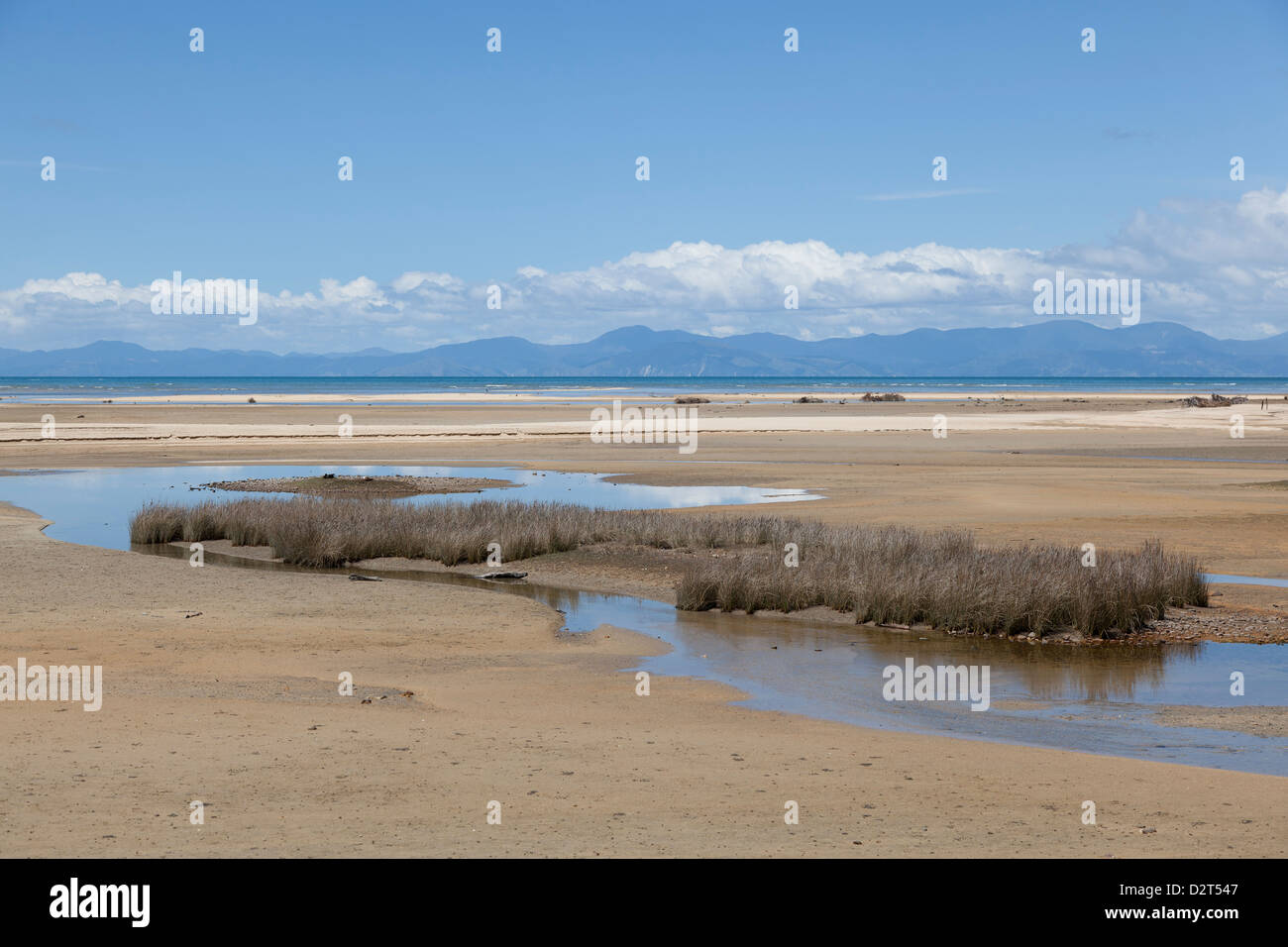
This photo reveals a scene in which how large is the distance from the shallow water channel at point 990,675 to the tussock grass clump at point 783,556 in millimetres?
537

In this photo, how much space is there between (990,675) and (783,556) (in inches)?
284

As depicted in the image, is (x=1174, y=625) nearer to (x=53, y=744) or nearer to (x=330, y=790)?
(x=330, y=790)

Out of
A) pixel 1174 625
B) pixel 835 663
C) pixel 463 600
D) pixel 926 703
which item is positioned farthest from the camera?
pixel 463 600

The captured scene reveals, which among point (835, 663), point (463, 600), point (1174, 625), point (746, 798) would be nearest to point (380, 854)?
→ point (746, 798)

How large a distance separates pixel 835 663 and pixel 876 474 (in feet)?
92.9

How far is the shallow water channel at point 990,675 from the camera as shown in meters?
12.3

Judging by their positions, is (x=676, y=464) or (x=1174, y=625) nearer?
(x=1174, y=625)

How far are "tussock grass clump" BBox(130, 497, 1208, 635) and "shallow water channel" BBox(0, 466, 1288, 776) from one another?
0.54 metres

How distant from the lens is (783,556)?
73.5 ft

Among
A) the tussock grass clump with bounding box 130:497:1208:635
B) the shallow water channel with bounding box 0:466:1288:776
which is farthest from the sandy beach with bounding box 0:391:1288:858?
the tussock grass clump with bounding box 130:497:1208:635

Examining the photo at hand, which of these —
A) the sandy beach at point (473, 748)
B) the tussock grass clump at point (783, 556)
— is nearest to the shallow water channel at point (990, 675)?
the tussock grass clump at point (783, 556)

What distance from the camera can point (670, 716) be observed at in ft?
41.9

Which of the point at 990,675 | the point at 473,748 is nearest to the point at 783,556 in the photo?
the point at 990,675

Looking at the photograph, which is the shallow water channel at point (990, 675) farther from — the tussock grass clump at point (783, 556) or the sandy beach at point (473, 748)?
the sandy beach at point (473, 748)
